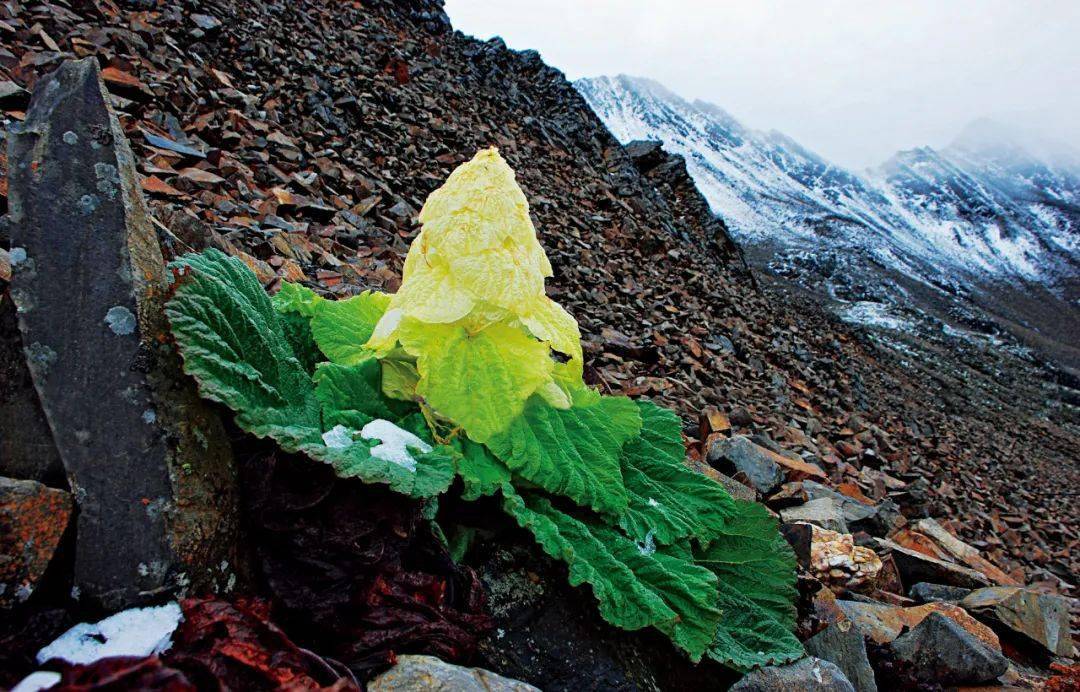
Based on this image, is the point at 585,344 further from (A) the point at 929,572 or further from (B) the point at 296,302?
(B) the point at 296,302

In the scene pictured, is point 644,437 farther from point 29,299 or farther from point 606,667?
point 29,299

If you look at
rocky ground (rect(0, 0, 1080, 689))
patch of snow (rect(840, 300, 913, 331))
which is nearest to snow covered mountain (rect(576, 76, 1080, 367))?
patch of snow (rect(840, 300, 913, 331))

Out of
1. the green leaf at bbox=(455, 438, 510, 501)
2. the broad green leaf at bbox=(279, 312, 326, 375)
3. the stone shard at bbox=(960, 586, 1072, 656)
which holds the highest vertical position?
the broad green leaf at bbox=(279, 312, 326, 375)

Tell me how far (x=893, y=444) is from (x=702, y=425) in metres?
6.50

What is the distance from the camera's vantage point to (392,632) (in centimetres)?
155

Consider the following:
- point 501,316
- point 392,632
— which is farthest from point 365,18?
point 392,632

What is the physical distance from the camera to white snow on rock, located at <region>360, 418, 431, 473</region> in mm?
1754

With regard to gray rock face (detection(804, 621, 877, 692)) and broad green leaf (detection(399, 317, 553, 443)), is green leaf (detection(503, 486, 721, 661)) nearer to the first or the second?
broad green leaf (detection(399, 317, 553, 443))

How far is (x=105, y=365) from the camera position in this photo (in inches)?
56.6

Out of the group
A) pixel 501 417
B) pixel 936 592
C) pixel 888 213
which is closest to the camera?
pixel 501 417

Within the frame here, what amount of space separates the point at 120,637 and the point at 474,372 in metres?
1.21

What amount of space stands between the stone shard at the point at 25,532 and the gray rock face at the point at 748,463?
4.09 metres

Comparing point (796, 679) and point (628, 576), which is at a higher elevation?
point (628, 576)

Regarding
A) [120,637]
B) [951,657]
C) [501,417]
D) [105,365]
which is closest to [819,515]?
[951,657]
